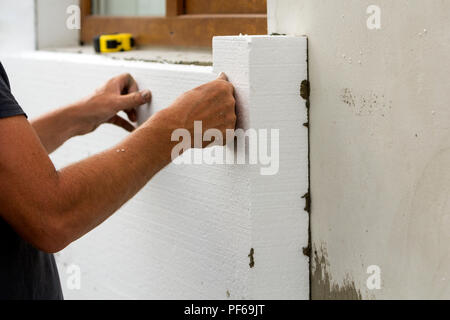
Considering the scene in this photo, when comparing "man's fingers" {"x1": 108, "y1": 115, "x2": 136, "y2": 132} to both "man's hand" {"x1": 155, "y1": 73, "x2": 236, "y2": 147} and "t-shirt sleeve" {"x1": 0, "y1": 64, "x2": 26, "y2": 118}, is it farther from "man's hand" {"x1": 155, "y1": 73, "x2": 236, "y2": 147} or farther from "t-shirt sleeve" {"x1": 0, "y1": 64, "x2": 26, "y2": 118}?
"t-shirt sleeve" {"x1": 0, "y1": 64, "x2": 26, "y2": 118}

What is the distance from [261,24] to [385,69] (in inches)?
17.1

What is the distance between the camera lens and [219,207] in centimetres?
129

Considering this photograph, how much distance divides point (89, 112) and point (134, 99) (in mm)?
98

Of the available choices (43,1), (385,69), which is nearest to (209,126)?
(385,69)

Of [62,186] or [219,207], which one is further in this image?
[219,207]

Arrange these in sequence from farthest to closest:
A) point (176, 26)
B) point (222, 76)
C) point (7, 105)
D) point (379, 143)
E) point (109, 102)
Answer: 1. point (176, 26)
2. point (109, 102)
3. point (222, 76)
4. point (379, 143)
5. point (7, 105)

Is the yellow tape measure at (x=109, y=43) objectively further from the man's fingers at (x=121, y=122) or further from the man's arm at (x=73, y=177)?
the man's arm at (x=73, y=177)

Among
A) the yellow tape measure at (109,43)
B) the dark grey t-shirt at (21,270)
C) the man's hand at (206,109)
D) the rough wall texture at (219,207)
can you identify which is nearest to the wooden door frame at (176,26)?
the yellow tape measure at (109,43)

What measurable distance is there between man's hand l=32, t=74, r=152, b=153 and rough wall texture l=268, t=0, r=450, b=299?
0.35 meters

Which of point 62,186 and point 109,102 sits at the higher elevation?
point 109,102

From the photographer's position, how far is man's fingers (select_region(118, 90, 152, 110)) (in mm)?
1411

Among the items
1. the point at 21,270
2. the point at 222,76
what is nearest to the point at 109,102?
the point at 222,76

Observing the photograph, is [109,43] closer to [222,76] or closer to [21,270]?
[222,76]
